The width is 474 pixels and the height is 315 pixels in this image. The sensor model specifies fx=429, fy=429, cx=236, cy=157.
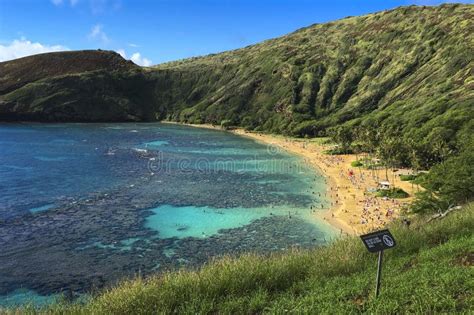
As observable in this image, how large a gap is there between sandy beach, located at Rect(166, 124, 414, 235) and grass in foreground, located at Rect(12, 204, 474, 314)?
57.6 feet

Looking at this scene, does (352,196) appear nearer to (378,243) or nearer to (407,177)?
(407,177)

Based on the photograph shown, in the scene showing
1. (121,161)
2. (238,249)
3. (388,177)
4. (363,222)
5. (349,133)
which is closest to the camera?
(238,249)

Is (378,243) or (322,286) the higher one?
(378,243)

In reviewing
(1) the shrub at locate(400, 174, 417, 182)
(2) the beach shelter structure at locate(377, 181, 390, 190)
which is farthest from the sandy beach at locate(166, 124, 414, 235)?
(2) the beach shelter structure at locate(377, 181, 390, 190)

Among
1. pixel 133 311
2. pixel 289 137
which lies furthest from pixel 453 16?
pixel 133 311

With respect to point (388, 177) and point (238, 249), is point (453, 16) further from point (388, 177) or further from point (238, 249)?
point (238, 249)

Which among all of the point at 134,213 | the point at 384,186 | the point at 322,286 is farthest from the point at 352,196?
the point at 322,286

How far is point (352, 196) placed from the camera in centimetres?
7369

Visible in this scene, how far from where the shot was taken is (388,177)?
87188 mm

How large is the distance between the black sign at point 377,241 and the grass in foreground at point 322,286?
1722mm

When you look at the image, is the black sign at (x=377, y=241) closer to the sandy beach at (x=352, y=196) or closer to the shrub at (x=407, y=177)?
the sandy beach at (x=352, y=196)

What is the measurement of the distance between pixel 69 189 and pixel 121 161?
3316 cm

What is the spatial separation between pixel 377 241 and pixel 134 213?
5242 centimetres

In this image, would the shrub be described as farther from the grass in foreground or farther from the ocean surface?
the grass in foreground
